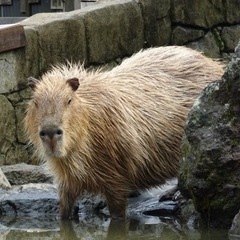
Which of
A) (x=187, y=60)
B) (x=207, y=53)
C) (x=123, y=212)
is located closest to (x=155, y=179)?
(x=123, y=212)

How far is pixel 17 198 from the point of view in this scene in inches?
341

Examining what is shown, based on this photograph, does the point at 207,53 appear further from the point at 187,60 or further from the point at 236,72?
the point at 236,72

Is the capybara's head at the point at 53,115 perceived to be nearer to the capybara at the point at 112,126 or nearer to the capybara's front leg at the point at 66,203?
the capybara at the point at 112,126

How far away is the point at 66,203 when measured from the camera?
8.34 metres

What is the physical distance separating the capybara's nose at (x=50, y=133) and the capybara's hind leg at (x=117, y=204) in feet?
2.40

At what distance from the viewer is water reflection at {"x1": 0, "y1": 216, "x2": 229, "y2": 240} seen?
304 inches

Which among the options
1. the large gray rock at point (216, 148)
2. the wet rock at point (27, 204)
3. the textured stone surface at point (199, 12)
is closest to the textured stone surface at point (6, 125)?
the wet rock at point (27, 204)

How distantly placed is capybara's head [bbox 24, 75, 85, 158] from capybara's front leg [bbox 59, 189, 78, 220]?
331mm

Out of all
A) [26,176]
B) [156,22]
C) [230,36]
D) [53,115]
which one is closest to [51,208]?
[26,176]

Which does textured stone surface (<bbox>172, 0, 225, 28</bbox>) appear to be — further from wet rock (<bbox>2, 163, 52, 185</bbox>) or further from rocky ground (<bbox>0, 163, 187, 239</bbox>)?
rocky ground (<bbox>0, 163, 187, 239</bbox>)

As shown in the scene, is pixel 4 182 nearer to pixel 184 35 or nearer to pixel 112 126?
pixel 112 126

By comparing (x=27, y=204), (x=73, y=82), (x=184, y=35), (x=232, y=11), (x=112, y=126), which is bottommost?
(x=27, y=204)

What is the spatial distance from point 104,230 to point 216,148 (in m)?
1.09

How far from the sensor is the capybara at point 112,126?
795cm
